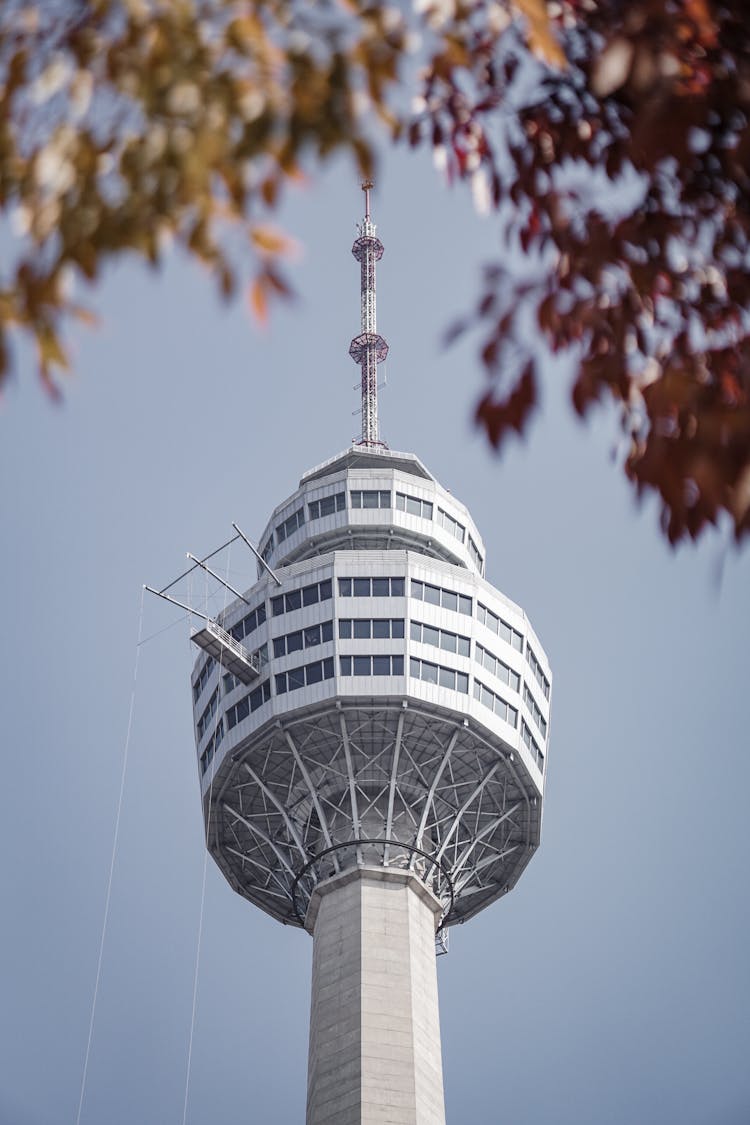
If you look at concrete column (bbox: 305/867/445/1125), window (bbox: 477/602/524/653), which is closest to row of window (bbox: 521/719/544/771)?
window (bbox: 477/602/524/653)

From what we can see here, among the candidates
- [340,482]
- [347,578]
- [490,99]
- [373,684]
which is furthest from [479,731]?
[490,99]

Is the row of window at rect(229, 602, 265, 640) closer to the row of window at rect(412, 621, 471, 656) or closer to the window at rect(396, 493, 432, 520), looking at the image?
the row of window at rect(412, 621, 471, 656)

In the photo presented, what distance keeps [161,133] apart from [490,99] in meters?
3.03

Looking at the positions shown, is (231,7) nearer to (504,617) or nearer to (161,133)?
(161,133)

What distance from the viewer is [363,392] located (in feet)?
360

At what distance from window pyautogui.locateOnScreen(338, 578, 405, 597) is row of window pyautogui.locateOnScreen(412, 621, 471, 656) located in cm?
241

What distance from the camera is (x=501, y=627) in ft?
269

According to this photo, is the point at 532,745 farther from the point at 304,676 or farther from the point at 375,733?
the point at 304,676

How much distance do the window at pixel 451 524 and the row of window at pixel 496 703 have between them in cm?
1823

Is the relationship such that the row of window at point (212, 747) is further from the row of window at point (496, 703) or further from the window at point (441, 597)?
the row of window at point (496, 703)

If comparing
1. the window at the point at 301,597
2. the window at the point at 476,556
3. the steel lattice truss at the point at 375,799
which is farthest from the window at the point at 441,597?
the window at the point at 476,556

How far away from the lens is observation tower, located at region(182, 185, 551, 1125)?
72.6 meters

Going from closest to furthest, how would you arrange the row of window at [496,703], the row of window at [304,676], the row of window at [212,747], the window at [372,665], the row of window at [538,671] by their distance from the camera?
1. the window at [372,665]
2. the row of window at [304,676]
3. the row of window at [496,703]
4. the row of window at [212,747]
5. the row of window at [538,671]

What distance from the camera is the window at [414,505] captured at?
302 feet
